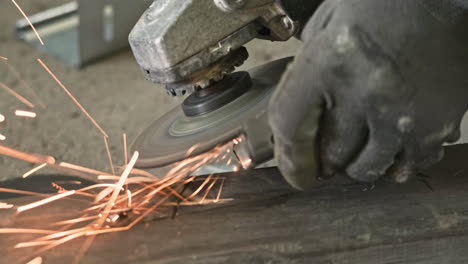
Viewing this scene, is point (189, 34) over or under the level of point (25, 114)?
over

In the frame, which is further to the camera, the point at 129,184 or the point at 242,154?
the point at 129,184

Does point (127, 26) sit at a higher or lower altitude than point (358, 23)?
lower

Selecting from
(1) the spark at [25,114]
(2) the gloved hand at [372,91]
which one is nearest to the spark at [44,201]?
(2) the gloved hand at [372,91]

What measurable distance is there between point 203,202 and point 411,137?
46 centimetres

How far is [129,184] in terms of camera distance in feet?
4.15

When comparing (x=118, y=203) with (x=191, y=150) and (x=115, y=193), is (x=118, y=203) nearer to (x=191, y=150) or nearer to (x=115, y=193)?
(x=115, y=193)

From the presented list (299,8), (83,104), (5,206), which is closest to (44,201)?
(5,206)

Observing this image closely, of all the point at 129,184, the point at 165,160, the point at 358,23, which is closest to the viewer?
the point at 358,23

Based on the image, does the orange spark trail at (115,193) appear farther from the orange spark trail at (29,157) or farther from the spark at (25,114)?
the spark at (25,114)

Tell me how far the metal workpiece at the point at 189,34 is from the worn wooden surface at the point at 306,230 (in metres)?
0.30

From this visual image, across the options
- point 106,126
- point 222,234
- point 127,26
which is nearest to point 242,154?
point 222,234

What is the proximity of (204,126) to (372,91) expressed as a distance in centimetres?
44

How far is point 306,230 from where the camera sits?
3.48 ft

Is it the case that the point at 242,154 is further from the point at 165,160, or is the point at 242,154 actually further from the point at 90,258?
the point at 90,258
